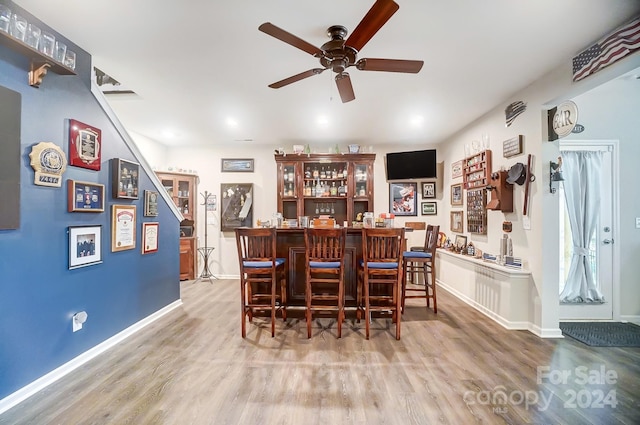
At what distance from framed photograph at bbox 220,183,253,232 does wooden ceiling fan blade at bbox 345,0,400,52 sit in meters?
4.13

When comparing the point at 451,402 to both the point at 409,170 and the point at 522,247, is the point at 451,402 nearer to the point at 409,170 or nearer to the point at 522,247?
the point at 522,247

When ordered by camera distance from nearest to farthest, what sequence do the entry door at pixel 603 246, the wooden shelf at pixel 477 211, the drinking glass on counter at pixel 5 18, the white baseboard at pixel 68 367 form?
the drinking glass on counter at pixel 5 18 → the white baseboard at pixel 68 367 → the entry door at pixel 603 246 → the wooden shelf at pixel 477 211

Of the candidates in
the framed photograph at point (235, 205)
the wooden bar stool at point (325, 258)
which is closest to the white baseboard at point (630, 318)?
the wooden bar stool at point (325, 258)

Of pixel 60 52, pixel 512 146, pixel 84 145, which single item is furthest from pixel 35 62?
pixel 512 146

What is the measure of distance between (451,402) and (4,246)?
3.24 metres

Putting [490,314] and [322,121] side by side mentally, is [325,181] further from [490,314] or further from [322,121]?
[490,314]

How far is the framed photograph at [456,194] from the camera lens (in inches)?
182

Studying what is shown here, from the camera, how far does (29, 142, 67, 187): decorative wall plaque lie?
6.41ft

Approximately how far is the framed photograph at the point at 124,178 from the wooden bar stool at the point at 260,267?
48.8 inches

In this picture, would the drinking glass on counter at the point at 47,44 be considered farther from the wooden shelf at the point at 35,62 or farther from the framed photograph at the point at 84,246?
the framed photograph at the point at 84,246

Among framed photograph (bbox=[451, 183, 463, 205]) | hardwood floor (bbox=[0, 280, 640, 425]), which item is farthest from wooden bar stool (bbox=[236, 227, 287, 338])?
framed photograph (bbox=[451, 183, 463, 205])

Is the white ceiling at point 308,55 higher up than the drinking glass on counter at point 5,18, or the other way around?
the white ceiling at point 308,55

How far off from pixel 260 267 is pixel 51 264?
167 cm

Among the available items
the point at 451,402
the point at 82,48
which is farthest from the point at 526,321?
the point at 82,48
